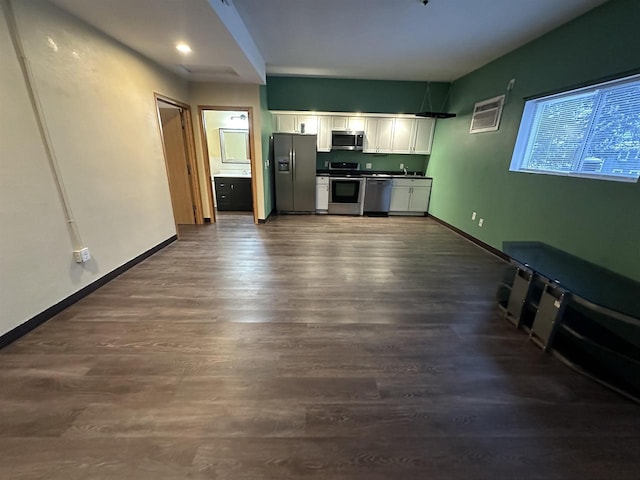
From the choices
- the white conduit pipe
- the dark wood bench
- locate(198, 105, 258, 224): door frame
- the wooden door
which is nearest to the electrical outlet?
the white conduit pipe

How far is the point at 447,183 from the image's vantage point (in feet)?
17.1

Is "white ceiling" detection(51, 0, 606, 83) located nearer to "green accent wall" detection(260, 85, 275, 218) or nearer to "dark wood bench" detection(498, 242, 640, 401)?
"green accent wall" detection(260, 85, 275, 218)

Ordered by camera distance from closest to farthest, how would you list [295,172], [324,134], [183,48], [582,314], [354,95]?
1. [582,314]
2. [183,48]
3. [354,95]
4. [295,172]
5. [324,134]

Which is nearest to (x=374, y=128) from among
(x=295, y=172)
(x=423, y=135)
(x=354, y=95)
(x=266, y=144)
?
(x=354, y=95)

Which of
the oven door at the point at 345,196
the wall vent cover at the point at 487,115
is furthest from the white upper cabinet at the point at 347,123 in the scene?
the wall vent cover at the point at 487,115

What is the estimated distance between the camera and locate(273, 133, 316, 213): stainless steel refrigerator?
17.9ft

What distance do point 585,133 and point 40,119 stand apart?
16.1 feet

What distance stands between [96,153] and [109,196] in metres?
0.44

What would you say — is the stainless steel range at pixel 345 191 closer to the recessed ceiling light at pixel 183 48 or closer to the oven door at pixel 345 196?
the oven door at pixel 345 196

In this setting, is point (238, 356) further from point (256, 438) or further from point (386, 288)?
point (386, 288)

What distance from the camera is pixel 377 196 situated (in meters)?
5.89

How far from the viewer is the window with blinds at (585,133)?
2.25 metres

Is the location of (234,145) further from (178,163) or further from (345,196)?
(345,196)

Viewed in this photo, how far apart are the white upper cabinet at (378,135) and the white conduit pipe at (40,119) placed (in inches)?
203
